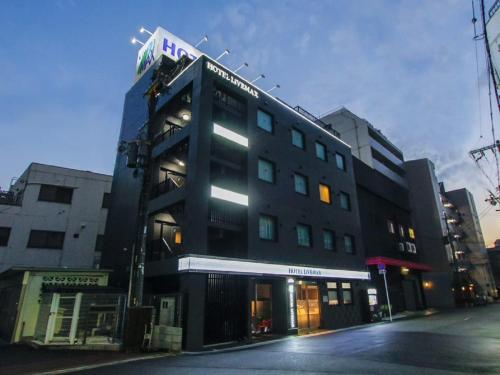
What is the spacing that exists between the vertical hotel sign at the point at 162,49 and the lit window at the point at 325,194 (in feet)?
53.7

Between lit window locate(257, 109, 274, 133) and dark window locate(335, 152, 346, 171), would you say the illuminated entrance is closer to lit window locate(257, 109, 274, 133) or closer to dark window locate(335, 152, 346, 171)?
lit window locate(257, 109, 274, 133)

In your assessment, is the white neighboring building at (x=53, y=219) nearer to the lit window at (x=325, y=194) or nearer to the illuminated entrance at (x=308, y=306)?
the illuminated entrance at (x=308, y=306)

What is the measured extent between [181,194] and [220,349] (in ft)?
27.3

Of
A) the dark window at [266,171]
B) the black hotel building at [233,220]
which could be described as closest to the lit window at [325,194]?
the black hotel building at [233,220]

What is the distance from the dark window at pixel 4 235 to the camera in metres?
26.1

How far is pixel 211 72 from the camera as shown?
20328mm

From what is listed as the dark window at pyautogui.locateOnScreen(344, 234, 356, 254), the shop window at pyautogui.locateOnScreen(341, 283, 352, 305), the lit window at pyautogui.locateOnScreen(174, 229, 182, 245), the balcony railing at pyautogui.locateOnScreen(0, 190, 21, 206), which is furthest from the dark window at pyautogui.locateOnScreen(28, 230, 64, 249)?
the dark window at pyautogui.locateOnScreen(344, 234, 356, 254)

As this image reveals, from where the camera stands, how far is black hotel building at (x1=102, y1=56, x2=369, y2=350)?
53.4ft

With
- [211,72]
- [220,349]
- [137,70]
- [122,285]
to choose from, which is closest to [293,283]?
[220,349]

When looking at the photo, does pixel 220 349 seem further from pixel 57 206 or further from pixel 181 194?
pixel 57 206

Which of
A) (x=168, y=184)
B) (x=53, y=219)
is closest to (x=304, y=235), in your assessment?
(x=168, y=184)

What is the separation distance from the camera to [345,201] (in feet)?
96.5

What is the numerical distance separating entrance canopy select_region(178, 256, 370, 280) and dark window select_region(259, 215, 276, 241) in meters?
1.97

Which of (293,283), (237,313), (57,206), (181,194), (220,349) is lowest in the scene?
(220,349)
